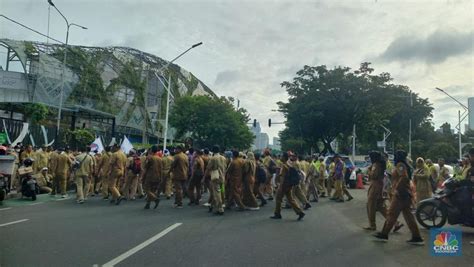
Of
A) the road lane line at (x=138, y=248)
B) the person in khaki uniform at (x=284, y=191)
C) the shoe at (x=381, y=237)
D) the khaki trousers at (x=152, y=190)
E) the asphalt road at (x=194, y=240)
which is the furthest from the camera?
the khaki trousers at (x=152, y=190)

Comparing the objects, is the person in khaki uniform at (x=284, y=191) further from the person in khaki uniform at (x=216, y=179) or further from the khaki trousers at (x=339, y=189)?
the khaki trousers at (x=339, y=189)

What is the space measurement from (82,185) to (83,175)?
34cm

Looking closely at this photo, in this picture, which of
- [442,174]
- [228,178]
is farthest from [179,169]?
[442,174]

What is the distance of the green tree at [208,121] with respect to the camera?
139 feet

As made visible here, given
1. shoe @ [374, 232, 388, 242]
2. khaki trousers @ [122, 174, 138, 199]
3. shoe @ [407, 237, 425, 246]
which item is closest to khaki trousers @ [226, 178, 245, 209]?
khaki trousers @ [122, 174, 138, 199]

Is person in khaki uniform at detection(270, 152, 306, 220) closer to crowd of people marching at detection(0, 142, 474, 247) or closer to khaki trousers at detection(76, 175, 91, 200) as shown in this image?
crowd of people marching at detection(0, 142, 474, 247)

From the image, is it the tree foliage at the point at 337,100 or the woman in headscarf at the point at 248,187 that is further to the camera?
the tree foliage at the point at 337,100

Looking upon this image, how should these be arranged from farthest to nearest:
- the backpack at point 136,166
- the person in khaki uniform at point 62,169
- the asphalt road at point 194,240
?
the person in khaki uniform at point 62,169
the backpack at point 136,166
the asphalt road at point 194,240

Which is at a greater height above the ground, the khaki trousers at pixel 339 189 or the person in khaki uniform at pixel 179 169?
the person in khaki uniform at pixel 179 169

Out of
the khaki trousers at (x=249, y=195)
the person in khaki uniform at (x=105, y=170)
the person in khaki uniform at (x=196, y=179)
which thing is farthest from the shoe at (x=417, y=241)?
the person in khaki uniform at (x=105, y=170)

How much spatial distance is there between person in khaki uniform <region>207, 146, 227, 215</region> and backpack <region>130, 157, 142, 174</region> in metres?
3.69

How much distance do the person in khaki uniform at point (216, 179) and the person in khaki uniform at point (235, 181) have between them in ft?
0.75

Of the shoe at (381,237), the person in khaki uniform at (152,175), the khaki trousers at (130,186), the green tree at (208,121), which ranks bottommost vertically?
the shoe at (381,237)

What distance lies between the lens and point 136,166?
525 inches
